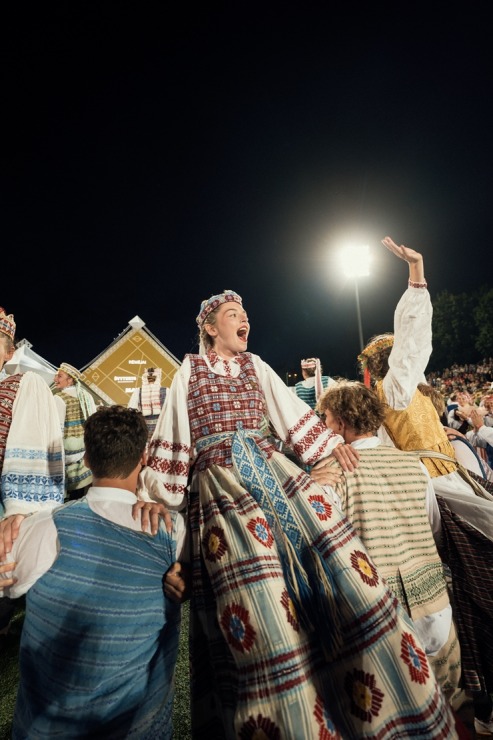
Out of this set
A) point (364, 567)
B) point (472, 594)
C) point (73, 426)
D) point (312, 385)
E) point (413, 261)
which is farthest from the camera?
point (312, 385)

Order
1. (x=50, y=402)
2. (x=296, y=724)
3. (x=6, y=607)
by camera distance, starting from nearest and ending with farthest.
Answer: (x=296, y=724) < (x=50, y=402) < (x=6, y=607)

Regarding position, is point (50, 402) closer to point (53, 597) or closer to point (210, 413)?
point (210, 413)

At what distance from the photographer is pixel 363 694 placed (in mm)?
1237

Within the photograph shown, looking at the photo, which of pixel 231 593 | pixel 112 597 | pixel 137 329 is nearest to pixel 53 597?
pixel 112 597

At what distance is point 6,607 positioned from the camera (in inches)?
126

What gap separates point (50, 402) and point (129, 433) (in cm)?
123

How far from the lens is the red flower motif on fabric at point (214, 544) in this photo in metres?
1.46

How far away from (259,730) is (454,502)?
4.94 ft

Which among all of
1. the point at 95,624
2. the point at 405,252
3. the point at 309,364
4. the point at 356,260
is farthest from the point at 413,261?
the point at 356,260

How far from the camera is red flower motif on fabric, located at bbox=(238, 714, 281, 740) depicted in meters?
1.15

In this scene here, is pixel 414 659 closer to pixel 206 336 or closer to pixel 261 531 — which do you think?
pixel 261 531

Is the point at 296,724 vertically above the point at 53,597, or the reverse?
the point at 53,597

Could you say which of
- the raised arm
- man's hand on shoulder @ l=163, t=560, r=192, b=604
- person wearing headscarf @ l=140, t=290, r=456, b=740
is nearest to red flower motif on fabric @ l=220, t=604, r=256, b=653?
person wearing headscarf @ l=140, t=290, r=456, b=740

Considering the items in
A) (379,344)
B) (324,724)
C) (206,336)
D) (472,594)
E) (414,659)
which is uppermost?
(206,336)
